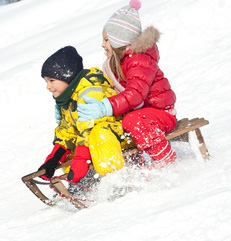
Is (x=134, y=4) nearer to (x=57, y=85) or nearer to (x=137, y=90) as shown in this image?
(x=137, y=90)

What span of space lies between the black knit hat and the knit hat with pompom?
1.24 ft

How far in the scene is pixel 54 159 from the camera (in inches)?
160

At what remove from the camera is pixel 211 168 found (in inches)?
143

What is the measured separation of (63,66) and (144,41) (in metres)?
0.70

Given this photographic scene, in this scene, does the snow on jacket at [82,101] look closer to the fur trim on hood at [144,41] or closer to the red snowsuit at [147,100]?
the red snowsuit at [147,100]

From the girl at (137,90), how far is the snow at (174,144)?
0.91 ft

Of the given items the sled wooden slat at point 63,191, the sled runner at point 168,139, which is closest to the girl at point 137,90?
the sled runner at point 168,139

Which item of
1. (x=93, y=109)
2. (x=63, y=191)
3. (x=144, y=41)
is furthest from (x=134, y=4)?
(x=63, y=191)

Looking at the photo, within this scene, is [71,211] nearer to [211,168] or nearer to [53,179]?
[53,179]

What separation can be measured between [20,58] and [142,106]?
628 cm

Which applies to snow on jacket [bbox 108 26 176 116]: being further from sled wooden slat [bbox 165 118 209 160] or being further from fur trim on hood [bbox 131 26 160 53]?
sled wooden slat [bbox 165 118 209 160]

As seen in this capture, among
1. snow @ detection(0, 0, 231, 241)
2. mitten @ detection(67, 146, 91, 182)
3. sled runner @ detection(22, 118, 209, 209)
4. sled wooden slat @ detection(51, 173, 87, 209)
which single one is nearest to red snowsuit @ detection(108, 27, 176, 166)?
sled runner @ detection(22, 118, 209, 209)

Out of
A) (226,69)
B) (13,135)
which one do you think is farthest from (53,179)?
(226,69)

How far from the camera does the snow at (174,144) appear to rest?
2.87 m
